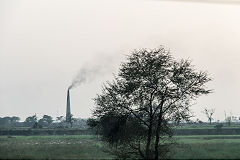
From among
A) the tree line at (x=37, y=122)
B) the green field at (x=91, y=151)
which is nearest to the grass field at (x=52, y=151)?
the green field at (x=91, y=151)

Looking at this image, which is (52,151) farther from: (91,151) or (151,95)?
(151,95)

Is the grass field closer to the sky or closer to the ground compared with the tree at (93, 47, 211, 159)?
closer to the ground

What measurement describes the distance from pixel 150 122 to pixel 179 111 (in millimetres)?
1190

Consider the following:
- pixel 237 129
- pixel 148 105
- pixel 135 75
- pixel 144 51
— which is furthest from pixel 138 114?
pixel 237 129

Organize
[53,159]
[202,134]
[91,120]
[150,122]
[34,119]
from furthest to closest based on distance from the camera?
[34,119] → [202,134] → [53,159] → [91,120] → [150,122]

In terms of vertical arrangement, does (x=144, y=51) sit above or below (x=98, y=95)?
above

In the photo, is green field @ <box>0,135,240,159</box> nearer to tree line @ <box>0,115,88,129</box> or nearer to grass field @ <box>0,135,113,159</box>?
grass field @ <box>0,135,113,159</box>

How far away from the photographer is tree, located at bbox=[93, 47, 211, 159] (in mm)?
10828

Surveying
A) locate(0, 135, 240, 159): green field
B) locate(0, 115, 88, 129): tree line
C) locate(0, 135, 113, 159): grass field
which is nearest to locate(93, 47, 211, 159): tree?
locate(0, 135, 240, 159): green field

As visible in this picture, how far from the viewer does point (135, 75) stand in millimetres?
11000

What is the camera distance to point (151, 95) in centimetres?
1073

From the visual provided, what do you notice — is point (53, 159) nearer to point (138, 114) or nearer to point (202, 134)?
point (138, 114)

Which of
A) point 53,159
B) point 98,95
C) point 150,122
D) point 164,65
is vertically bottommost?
point 53,159

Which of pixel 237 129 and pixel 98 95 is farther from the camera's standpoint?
pixel 237 129
